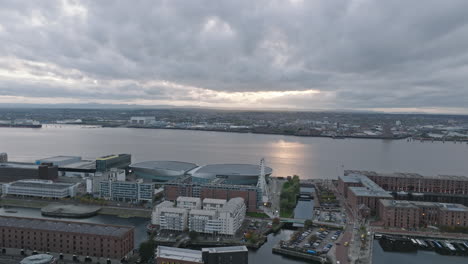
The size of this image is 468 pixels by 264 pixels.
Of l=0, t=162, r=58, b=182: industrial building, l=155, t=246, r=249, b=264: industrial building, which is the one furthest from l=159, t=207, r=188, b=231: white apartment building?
l=0, t=162, r=58, b=182: industrial building

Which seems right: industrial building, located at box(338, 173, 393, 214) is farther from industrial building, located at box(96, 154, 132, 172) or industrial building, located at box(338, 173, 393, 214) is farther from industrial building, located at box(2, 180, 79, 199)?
industrial building, located at box(96, 154, 132, 172)

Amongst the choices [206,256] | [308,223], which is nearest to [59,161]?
[308,223]

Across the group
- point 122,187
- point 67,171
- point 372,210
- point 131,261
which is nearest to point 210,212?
point 131,261

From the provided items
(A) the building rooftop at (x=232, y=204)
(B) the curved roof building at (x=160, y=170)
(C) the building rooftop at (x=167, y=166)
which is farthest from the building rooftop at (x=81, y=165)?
(A) the building rooftop at (x=232, y=204)

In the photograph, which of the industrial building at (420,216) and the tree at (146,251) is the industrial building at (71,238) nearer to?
the tree at (146,251)

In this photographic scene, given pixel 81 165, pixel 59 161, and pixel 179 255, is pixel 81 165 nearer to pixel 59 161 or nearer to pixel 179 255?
pixel 59 161

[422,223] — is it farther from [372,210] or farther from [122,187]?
[122,187]
